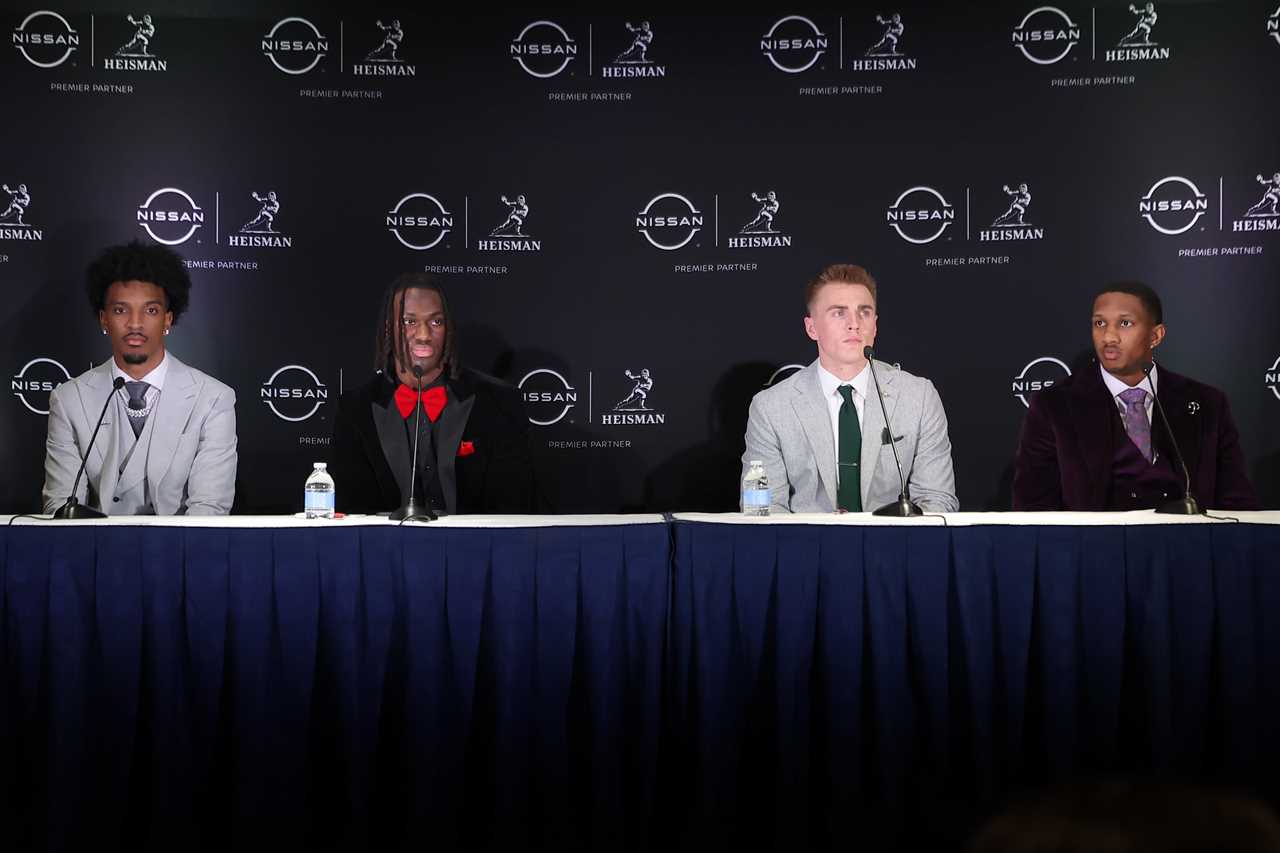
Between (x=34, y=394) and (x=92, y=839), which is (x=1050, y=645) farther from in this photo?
(x=34, y=394)

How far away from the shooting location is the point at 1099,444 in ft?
14.8

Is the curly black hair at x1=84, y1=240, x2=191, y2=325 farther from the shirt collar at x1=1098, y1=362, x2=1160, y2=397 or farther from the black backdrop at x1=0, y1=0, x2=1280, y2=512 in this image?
the shirt collar at x1=1098, y1=362, x2=1160, y2=397

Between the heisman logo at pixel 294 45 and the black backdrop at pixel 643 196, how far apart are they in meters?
0.01

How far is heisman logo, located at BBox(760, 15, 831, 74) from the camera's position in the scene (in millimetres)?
5207

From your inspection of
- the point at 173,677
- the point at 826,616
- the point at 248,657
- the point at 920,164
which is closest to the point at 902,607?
the point at 826,616

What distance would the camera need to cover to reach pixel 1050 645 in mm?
2771

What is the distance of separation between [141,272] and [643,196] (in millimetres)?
2276

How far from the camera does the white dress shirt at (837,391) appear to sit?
444 centimetres

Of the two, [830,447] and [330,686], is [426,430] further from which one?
[330,686]

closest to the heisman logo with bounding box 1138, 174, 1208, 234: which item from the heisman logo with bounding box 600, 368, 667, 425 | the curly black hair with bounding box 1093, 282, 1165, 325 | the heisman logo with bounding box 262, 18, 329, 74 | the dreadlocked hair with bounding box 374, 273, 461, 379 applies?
the curly black hair with bounding box 1093, 282, 1165, 325

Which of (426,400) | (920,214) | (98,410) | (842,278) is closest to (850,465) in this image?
(842,278)

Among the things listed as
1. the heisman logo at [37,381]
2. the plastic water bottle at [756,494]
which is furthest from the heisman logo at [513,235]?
the plastic water bottle at [756,494]

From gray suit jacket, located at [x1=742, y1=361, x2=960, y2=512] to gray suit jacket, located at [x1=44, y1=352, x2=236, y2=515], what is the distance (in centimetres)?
213

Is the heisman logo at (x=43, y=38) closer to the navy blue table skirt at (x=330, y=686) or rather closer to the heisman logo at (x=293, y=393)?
the heisman logo at (x=293, y=393)
